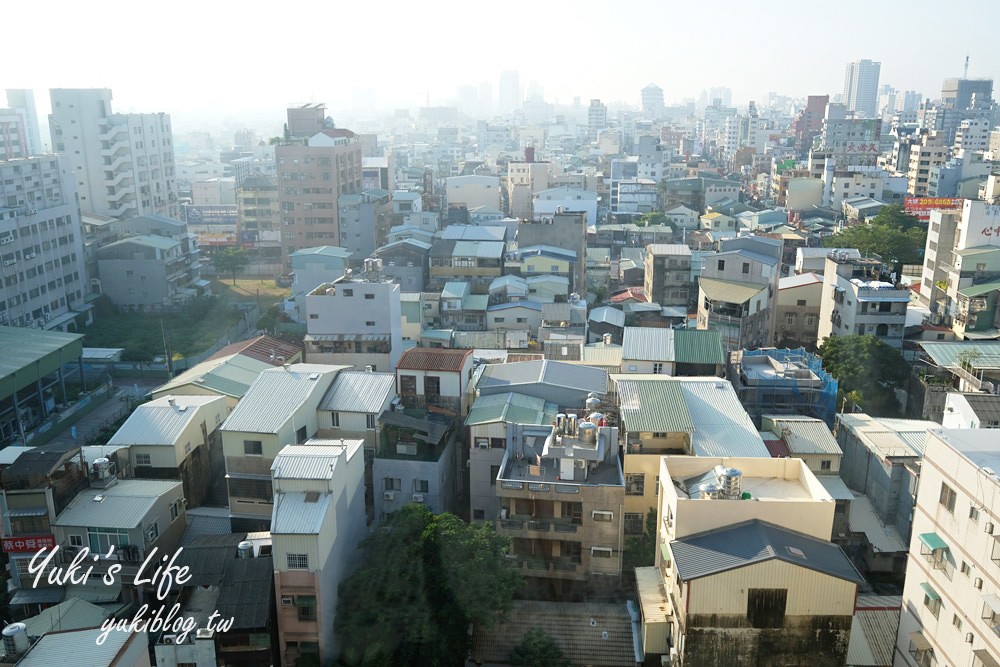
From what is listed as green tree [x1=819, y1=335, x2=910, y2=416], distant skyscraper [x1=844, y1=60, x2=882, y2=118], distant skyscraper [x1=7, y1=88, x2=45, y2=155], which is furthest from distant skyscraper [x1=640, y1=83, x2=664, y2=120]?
green tree [x1=819, y1=335, x2=910, y2=416]

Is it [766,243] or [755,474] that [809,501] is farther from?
[766,243]

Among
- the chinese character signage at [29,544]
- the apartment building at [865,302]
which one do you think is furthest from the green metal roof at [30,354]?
the apartment building at [865,302]

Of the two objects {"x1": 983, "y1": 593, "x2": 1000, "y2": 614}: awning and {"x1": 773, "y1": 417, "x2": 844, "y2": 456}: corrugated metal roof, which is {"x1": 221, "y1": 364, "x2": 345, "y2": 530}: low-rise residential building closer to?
{"x1": 773, "y1": 417, "x2": 844, "y2": 456}: corrugated metal roof

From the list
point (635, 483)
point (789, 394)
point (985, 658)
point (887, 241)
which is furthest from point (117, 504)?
point (887, 241)

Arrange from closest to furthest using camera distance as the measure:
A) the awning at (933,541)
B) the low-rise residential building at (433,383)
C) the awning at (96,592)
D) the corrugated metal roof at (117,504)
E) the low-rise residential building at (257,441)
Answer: the awning at (933,541) → the awning at (96,592) → the corrugated metal roof at (117,504) → the low-rise residential building at (257,441) → the low-rise residential building at (433,383)

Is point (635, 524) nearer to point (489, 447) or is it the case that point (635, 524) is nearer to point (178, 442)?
point (489, 447)

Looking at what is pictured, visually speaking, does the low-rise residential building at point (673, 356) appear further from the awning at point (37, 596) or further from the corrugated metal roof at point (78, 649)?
the awning at point (37, 596)
